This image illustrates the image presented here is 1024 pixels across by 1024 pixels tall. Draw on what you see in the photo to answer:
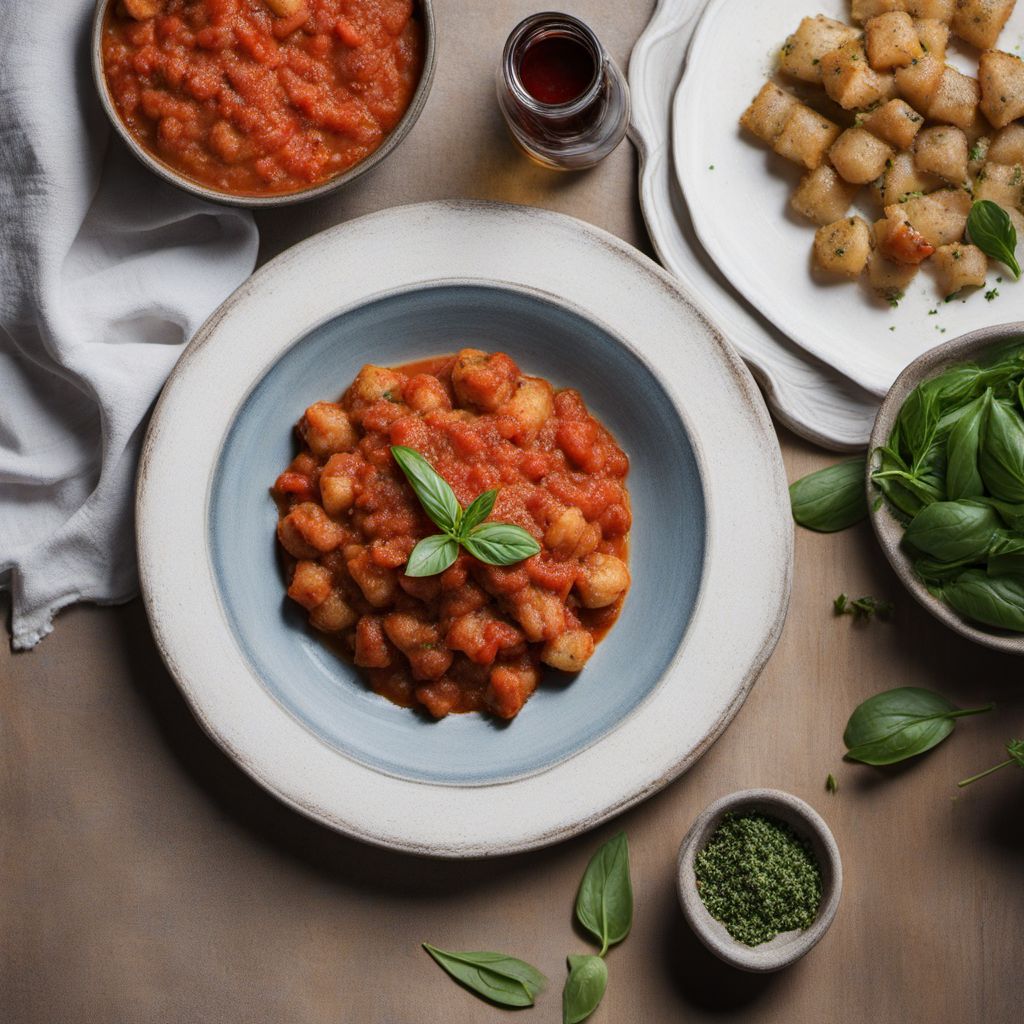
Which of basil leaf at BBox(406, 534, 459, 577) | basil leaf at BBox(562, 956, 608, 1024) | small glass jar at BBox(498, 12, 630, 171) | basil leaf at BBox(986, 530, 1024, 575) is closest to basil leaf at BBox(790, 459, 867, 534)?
basil leaf at BBox(986, 530, 1024, 575)

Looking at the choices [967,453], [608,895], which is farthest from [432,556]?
[967,453]

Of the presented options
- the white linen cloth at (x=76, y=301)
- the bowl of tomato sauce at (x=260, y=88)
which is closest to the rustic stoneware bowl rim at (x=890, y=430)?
the bowl of tomato sauce at (x=260, y=88)

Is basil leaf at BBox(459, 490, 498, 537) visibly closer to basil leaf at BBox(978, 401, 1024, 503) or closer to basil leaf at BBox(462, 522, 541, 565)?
basil leaf at BBox(462, 522, 541, 565)

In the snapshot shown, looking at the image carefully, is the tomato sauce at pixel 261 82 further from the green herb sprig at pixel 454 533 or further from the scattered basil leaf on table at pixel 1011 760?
the scattered basil leaf on table at pixel 1011 760

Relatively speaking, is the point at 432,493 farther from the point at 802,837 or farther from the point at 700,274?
the point at 802,837

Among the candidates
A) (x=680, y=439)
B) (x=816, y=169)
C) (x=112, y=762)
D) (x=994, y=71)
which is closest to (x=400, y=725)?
(x=112, y=762)

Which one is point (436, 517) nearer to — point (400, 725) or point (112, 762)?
point (400, 725)
